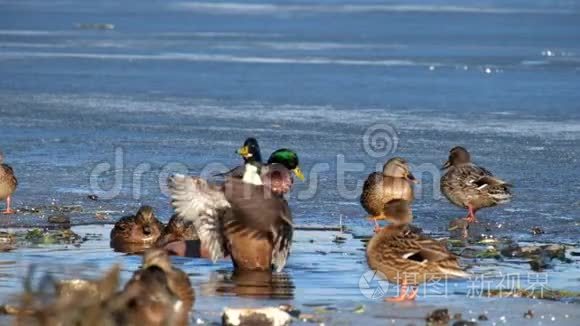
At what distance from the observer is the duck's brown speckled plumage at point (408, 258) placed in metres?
6.96

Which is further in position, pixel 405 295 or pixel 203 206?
pixel 203 206

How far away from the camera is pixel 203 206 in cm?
822

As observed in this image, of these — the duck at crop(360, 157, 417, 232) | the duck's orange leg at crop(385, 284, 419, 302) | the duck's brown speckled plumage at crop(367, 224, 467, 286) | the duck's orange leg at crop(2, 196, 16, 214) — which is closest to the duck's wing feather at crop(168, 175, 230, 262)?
the duck's brown speckled plumage at crop(367, 224, 467, 286)


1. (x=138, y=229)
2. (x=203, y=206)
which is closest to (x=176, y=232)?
(x=138, y=229)

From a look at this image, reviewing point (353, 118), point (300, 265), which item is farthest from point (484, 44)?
point (300, 265)

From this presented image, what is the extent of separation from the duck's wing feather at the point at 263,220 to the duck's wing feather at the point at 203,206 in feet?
0.44

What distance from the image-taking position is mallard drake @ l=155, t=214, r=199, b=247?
8812 millimetres

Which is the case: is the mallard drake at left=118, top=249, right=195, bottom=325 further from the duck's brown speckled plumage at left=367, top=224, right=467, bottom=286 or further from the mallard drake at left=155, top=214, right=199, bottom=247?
the mallard drake at left=155, top=214, right=199, bottom=247

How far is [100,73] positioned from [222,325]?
14779 mm

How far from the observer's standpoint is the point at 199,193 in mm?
8211

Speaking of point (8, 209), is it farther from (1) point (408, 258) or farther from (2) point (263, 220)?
(1) point (408, 258)
